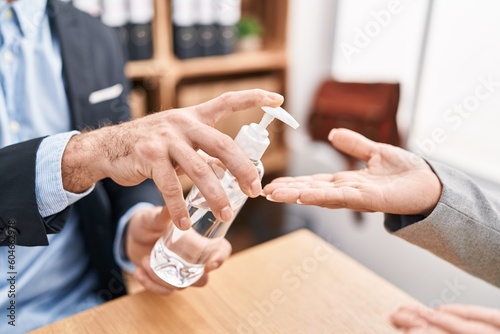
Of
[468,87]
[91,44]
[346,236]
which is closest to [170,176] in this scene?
[91,44]

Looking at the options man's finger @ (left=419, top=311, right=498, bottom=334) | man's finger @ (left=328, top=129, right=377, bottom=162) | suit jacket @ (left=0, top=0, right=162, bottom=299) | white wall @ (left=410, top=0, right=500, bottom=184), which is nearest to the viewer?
man's finger @ (left=419, top=311, right=498, bottom=334)

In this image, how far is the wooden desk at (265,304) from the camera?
0.79 m

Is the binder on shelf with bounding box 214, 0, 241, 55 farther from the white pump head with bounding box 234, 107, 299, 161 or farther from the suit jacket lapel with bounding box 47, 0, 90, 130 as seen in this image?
the white pump head with bounding box 234, 107, 299, 161

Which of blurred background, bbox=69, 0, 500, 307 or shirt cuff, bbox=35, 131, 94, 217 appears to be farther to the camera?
blurred background, bbox=69, 0, 500, 307

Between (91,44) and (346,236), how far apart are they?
1538 millimetres

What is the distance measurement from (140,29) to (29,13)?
2.67 feet

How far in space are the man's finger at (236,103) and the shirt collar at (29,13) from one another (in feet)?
2.23

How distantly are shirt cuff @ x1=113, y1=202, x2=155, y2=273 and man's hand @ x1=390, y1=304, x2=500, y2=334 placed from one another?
0.69 metres

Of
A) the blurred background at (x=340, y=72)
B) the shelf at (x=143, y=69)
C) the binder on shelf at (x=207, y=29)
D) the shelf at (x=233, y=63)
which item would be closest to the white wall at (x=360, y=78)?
the blurred background at (x=340, y=72)

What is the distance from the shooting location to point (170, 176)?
2.04 feet

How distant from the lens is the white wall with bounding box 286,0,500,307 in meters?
1.82

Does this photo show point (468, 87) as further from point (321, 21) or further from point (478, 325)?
point (478, 325)

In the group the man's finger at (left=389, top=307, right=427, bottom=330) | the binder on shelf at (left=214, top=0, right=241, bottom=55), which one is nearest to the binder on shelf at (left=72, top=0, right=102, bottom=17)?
the binder on shelf at (left=214, top=0, right=241, bottom=55)

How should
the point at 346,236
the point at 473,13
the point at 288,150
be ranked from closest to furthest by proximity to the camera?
the point at 473,13 → the point at 346,236 → the point at 288,150
